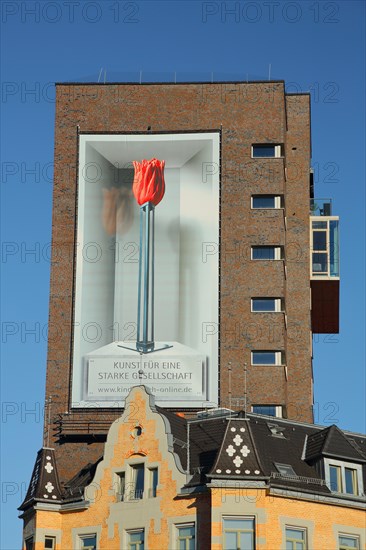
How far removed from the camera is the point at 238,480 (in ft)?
224

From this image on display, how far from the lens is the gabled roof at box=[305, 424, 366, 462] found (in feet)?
243

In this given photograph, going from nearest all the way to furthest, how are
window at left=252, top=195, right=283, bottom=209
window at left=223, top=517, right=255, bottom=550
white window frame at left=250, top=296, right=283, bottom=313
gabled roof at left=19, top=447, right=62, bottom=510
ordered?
window at left=223, top=517, right=255, bottom=550, gabled roof at left=19, top=447, right=62, bottom=510, white window frame at left=250, top=296, right=283, bottom=313, window at left=252, top=195, right=283, bottom=209

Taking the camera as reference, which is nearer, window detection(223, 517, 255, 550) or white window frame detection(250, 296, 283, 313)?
window detection(223, 517, 255, 550)

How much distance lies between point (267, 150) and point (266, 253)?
25.9ft

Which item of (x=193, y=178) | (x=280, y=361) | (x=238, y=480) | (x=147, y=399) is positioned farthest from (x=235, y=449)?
(x=193, y=178)

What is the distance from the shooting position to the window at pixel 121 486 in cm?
7319

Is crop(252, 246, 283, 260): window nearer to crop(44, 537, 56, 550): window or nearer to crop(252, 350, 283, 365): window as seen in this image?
crop(252, 350, 283, 365): window

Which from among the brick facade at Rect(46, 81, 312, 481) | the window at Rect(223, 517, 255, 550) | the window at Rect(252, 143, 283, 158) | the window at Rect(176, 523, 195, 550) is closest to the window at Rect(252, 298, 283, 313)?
the brick facade at Rect(46, 81, 312, 481)

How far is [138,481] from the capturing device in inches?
2884

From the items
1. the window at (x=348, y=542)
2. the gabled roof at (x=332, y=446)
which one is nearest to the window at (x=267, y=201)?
the gabled roof at (x=332, y=446)

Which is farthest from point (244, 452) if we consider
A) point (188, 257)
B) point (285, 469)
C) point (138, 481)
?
point (188, 257)

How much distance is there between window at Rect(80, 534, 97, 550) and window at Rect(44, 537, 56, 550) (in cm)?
162

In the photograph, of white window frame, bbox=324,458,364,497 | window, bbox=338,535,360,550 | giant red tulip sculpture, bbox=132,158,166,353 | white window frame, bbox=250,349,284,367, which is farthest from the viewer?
white window frame, bbox=250,349,284,367

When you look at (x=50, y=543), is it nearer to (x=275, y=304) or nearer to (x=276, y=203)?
(x=275, y=304)
